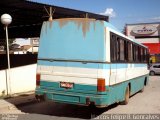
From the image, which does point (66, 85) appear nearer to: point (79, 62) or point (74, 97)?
point (74, 97)

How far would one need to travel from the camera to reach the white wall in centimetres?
1614

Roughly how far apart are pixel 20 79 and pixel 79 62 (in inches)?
294

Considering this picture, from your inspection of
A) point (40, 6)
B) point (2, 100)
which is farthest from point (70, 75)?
point (40, 6)

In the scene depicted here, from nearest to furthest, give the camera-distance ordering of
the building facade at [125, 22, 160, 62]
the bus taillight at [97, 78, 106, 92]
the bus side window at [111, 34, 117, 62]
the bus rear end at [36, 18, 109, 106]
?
1. the bus taillight at [97, 78, 106, 92]
2. the bus rear end at [36, 18, 109, 106]
3. the bus side window at [111, 34, 117, 62]
4. the building facade at [125, 22, 160, 62]

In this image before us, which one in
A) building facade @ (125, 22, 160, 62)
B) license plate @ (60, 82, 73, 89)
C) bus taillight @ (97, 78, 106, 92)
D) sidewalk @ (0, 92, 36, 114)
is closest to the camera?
bus taillight @ (97, 78, 106, 92)

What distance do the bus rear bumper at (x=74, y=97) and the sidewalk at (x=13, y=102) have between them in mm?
1454

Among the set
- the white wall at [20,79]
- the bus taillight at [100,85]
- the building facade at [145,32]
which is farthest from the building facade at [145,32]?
the bus taillight at [100,85]

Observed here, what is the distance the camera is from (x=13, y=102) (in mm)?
13578

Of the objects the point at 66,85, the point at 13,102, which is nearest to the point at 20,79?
the point at 13,102

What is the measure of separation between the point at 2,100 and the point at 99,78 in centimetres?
556

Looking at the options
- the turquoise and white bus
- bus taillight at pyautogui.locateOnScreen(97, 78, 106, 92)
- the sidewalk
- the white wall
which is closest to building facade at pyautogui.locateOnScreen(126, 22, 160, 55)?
the white wall

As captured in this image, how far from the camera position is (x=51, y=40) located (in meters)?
11.1

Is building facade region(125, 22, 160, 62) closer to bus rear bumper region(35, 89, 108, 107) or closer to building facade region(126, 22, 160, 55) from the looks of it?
building facade region(126, 22, 160, 55)

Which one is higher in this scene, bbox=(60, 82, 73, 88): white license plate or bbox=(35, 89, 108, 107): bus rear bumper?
bbox=(60, 82, 73, 88): white license plate
